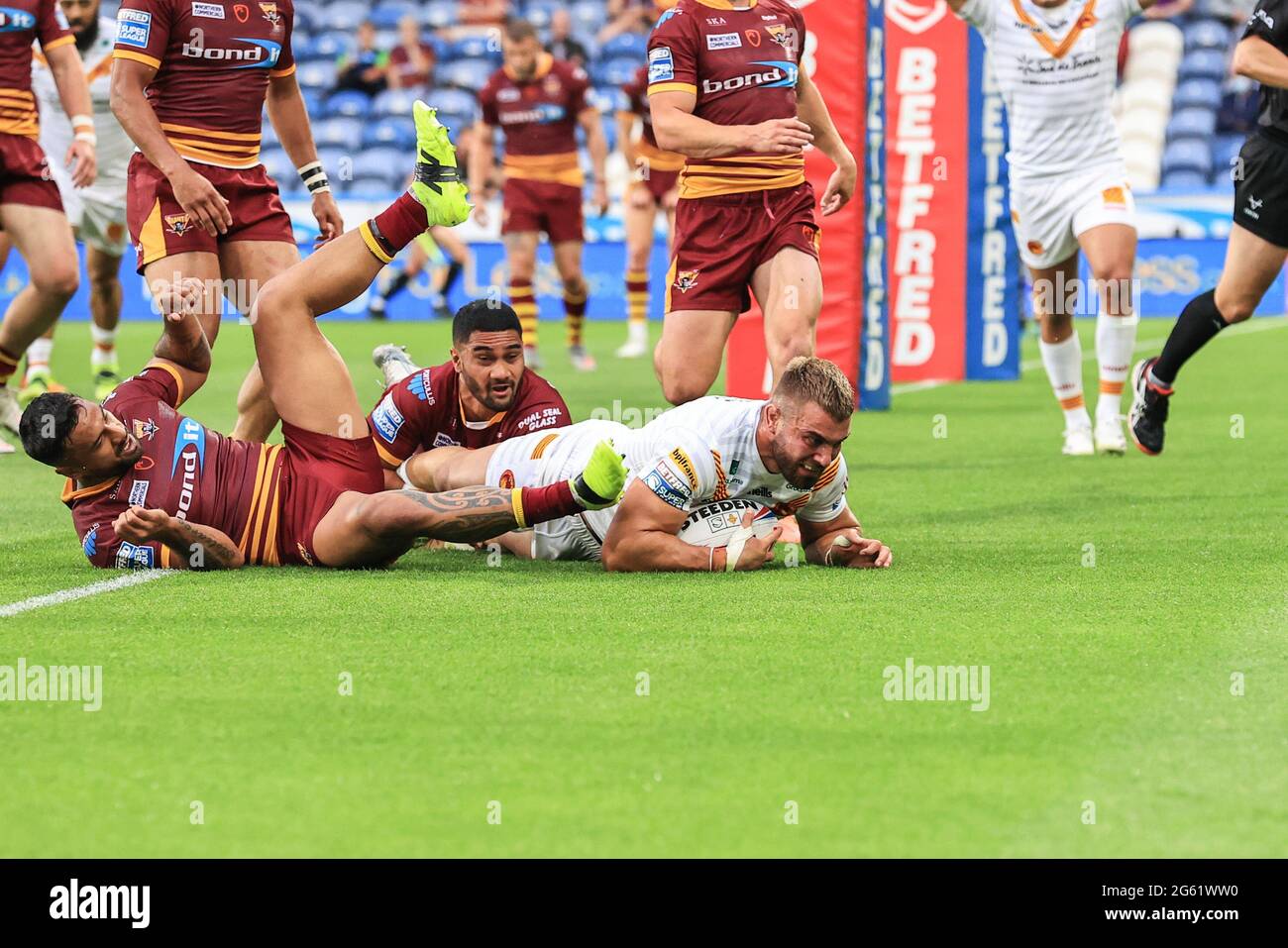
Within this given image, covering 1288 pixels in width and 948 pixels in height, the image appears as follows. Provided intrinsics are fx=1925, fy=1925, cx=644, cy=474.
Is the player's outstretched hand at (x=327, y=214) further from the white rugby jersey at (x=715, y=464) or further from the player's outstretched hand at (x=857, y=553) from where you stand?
the player's outstretched hand at (x=857, y=553)

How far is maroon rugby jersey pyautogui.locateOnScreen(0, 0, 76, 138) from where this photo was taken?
9281 millimetres

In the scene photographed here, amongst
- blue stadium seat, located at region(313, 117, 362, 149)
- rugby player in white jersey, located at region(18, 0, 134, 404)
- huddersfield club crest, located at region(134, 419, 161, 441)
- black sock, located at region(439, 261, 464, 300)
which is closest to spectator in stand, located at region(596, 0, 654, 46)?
blue stadium seat, located at region(313, 117, 362, 149)

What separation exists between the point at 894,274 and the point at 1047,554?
814 cm

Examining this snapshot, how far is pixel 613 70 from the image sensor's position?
27.8 metres

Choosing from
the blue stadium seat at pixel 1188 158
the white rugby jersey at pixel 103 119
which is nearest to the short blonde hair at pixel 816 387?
the white rugby jersey at pixel 103 119

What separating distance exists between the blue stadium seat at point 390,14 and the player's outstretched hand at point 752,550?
24.9 metres

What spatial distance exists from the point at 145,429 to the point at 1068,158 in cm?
546

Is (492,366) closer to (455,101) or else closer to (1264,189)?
(1264,189)

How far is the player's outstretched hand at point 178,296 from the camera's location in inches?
277

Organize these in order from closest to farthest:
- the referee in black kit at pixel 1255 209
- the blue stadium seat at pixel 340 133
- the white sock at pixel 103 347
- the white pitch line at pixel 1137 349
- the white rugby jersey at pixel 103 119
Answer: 1. the referee in black kit at pixel 1255 209
2. the white sock at pixel 103 347
3. the white rugby jersey at pixel 103 119
4. the white pitch line at pixel 1137 349
5. the blue stadium seat at pixel 340 133

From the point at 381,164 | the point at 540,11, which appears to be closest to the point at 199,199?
the point at 381,164

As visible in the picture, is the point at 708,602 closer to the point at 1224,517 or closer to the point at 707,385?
the point at 707,385

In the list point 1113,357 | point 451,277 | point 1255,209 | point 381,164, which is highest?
point 381,164
